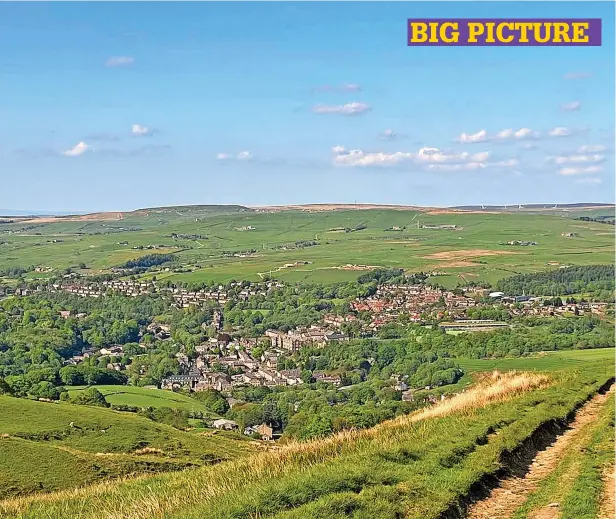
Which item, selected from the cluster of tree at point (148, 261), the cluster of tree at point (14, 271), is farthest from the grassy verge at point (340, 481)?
the cluster of tree at point (14, 271)

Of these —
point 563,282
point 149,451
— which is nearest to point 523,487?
point 149,451

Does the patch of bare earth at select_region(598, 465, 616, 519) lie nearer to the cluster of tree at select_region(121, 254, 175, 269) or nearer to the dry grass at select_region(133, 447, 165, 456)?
the dry grass at select_region(133, 447, 165, 456)

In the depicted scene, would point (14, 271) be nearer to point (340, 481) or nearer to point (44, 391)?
point (44, 391)

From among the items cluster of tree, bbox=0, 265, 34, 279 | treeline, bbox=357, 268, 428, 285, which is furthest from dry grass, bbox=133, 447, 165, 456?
cluster of tree, bbox=0, 265, 34, 279

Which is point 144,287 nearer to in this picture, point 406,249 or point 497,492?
point 406,249

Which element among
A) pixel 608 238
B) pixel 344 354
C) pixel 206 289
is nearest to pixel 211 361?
pixel 344 354

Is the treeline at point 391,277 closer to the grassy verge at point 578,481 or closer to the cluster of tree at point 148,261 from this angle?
the cluster of tree at point 148,261
